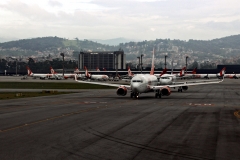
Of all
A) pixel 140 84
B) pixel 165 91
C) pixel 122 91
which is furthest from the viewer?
pixel 122 91

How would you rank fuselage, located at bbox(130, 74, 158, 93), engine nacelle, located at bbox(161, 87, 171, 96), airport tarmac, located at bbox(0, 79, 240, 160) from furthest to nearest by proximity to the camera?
engine nacelle, located at bbox(161, 87, 171, 96), fuselage, located at bbox(130, 74, 158, 93), airport tarmac, located at bbox(0, 79, 240, 160)

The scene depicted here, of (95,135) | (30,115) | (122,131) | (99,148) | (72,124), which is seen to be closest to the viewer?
(99,148)

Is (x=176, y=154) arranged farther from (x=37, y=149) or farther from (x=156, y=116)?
(x=156, y=116)

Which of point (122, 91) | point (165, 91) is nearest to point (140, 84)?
point (122, 91)

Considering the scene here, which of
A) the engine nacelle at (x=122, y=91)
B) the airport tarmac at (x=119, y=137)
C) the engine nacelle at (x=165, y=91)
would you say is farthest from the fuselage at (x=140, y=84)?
the airport tarmac at (x=119, y=137)

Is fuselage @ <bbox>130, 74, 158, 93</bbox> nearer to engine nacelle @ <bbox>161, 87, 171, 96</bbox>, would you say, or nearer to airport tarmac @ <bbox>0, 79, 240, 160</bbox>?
engine nacelle @ <bbox>161, 87, 171, 96</bbox>

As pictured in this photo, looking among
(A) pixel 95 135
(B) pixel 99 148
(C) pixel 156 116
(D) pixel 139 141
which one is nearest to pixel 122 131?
(A) pixel 95 135

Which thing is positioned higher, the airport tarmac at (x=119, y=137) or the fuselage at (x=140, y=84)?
the fuselage at (x=140, y=84)

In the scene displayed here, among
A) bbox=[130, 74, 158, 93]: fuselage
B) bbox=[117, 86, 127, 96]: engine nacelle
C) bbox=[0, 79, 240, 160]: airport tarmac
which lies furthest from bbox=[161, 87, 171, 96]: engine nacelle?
bbox=[0, 79, 240, 160]: airport tarmac

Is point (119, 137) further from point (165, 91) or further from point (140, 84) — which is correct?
point (165, 91)

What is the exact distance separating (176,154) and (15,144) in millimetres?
7330

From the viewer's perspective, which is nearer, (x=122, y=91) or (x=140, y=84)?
(x=140, y=84)

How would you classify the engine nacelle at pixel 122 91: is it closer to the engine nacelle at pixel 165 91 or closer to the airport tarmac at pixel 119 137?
the engine nacelle at pixel 165 91

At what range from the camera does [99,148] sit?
18266 millimetres
